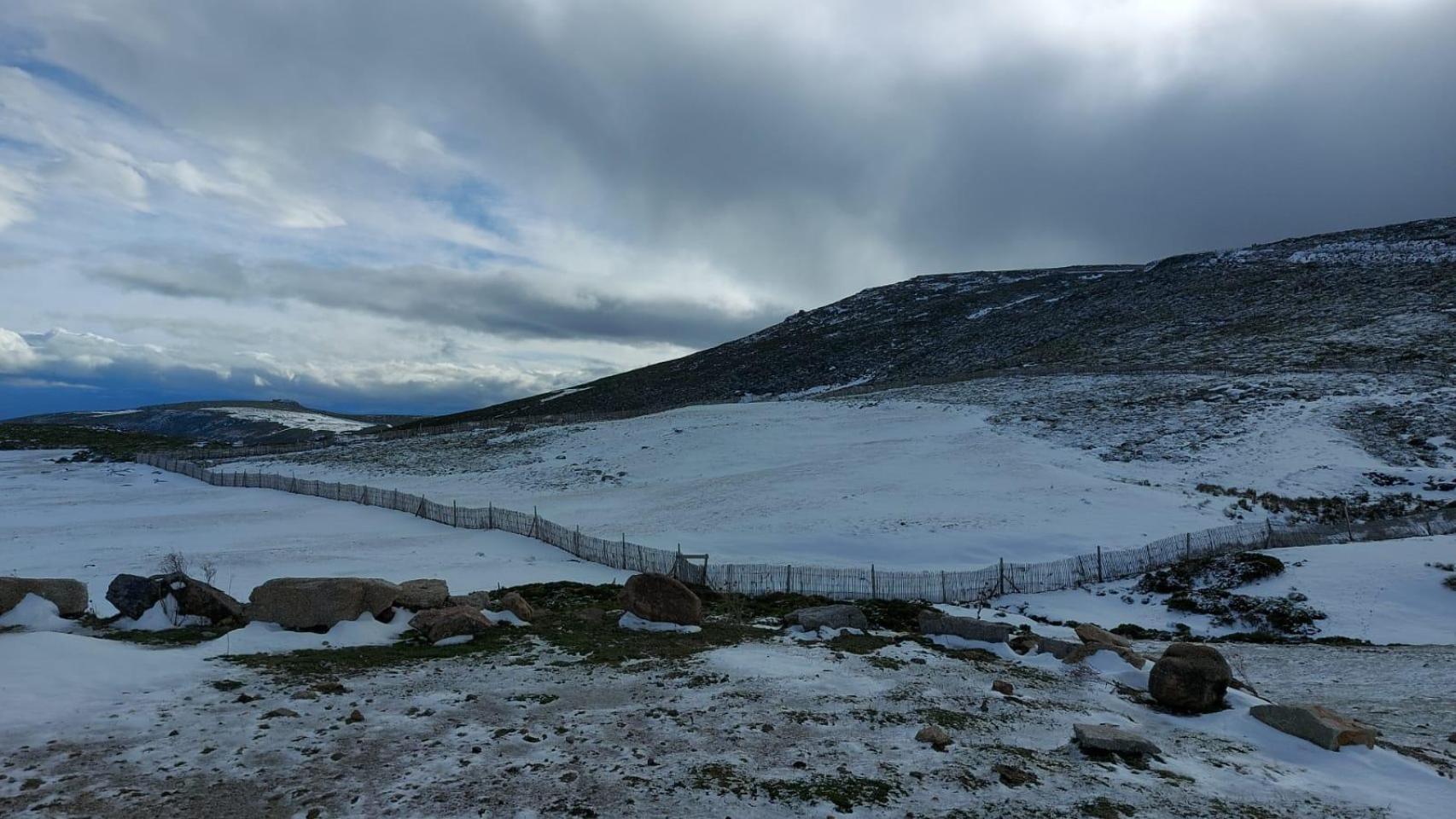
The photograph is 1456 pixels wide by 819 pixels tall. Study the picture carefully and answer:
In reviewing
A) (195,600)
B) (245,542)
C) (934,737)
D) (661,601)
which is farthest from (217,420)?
(934,737)

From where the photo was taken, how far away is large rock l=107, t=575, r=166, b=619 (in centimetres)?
1289

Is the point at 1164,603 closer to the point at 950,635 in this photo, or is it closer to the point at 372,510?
the point at 950,635

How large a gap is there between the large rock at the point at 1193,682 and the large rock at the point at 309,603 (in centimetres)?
1354

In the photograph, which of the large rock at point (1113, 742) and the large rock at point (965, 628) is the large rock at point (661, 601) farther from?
the large rock at point (1113, 742)

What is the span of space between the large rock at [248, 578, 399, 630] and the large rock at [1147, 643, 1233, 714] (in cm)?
1354

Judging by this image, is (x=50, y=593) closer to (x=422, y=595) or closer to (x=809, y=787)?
(x=422, y=595)

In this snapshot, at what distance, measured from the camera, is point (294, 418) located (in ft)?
526

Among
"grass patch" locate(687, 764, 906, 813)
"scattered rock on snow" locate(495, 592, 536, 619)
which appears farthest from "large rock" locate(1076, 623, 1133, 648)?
"scattered rock on snow" locate(495, 592, 536, 619)

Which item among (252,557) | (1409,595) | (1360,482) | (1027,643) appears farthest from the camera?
(1360,482)

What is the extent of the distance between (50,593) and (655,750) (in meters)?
12.0

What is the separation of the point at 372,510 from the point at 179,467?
26.5m

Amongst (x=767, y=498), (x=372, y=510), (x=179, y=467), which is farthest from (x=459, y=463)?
(x=767, y=498)

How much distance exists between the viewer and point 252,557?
79.8ft

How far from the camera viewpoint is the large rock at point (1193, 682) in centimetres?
1032
